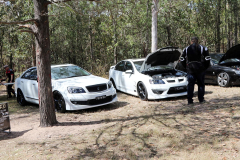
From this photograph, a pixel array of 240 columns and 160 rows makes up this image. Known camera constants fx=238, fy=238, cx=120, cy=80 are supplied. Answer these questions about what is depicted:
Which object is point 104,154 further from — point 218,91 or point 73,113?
point 218,91

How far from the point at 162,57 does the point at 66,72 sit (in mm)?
3717

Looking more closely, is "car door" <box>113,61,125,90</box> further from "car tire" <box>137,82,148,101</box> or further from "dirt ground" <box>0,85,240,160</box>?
"dirt ground" <box>0,85,240,160</box>

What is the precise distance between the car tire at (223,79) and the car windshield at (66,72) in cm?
612

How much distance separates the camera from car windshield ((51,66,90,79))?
8602 mm

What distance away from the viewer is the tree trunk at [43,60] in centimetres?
595

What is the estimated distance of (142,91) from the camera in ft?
30.0

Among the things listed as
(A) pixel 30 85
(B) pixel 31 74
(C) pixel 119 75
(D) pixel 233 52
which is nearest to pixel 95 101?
(A) pixel 30 85

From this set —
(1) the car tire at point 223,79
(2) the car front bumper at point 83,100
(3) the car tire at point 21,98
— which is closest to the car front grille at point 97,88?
(2) the car front bumper at point 83,100

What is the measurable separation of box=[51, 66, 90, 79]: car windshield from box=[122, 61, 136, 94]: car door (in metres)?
1.90

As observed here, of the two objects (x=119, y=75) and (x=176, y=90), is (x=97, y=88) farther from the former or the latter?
(x=119, y=75)

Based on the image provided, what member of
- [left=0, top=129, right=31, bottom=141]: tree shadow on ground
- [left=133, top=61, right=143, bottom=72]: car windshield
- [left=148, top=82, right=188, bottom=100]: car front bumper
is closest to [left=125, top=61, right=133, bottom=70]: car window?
[left=133, top=61, right=143, bottom=72]: car windshield

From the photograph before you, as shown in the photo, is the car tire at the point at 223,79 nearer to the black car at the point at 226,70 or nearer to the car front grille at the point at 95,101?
the black car at the point at 226,70

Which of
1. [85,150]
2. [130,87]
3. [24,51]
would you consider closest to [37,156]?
[85,150]

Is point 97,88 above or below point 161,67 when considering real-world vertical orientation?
below
